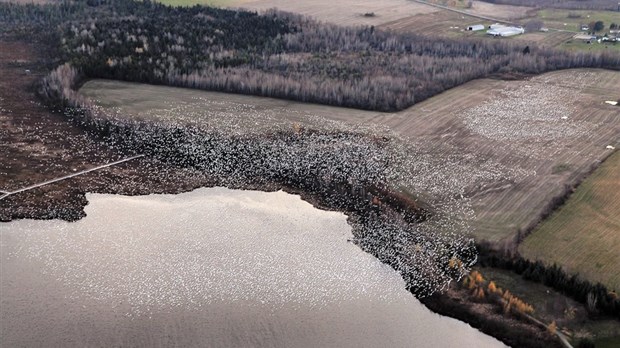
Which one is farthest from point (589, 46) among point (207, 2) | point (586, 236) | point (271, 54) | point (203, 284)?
point (203, 284)

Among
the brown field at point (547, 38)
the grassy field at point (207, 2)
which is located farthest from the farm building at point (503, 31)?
the grassy field at point (207, 2)

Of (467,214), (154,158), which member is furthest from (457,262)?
(154,158)

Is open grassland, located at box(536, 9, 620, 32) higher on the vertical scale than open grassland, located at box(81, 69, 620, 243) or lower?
higher

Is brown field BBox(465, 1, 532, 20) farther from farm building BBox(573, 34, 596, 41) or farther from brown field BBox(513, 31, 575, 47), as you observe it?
farm building BBox(573, 34, 596, 41)

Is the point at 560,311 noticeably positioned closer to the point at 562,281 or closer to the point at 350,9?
the point at 562,281

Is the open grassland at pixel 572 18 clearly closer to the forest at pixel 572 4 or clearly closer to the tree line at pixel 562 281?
the forest at pixel 572 4

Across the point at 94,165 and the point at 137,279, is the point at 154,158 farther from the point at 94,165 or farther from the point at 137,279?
the point at 137,279

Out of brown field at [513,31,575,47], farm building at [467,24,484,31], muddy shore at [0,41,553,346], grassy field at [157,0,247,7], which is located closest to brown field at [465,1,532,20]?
farm building at [467,24,484,31]
